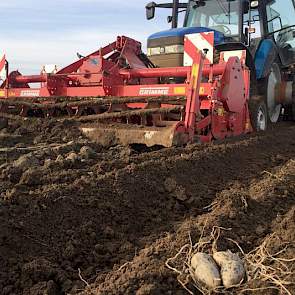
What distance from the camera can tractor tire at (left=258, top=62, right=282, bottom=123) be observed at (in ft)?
28.3

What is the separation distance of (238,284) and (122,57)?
5.70 meters

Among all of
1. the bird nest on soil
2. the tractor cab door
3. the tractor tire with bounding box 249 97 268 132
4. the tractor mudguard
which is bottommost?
the bird nest on soil

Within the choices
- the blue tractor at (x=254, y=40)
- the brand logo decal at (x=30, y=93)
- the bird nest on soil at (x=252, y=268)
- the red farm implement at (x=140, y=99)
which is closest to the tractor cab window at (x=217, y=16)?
the blue tractor at (x=254, y=40)

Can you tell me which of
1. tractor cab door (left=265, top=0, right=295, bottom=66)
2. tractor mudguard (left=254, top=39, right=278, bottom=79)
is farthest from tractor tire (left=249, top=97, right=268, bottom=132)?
tractor cab door (left=265, top=0, right=295, bottom=66)

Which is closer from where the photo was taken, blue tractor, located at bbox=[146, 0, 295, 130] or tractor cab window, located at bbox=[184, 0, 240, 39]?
blue tractor, located at bbox=[146, 0, 295, 130]

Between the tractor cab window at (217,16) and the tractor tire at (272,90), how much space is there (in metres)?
1.04

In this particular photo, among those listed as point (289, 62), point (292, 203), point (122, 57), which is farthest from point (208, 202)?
point (289, 62)

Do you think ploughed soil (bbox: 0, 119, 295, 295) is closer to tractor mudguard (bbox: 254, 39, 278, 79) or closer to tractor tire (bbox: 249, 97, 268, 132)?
tractor tire (bbox: 249, 97, 268, 132)

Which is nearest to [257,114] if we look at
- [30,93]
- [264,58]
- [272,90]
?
[264,58]

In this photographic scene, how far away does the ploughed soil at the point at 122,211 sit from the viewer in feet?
8.75

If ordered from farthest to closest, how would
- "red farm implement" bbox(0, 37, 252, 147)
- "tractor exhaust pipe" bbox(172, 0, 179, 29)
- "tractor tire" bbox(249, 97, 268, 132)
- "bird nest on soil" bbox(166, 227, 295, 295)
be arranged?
"tractor exhaust pipe" bbox(172, 0, 179, 29) < "tractor tire" bbox(249, 97, 268, 132) < "red farm implement" bbox(0, 37, 252, 147) < "bird nest on soil" bbox(166, 227, 295, 295)

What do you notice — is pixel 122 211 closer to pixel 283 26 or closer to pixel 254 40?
pixel 254 40

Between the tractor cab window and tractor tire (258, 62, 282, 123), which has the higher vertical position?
the tractor cab window

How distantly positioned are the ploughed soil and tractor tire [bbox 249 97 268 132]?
5.92ft
